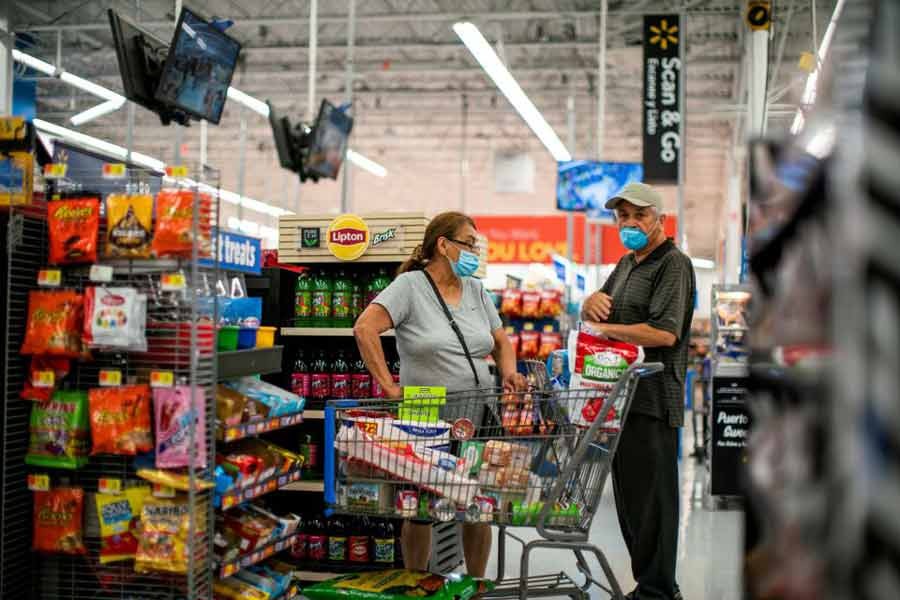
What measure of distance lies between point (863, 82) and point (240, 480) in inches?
110

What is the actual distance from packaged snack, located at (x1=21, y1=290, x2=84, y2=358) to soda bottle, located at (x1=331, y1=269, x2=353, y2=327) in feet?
6.30

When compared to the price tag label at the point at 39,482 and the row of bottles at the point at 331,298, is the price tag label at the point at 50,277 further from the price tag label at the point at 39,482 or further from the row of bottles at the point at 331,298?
the row of bottles at the point at 331,298

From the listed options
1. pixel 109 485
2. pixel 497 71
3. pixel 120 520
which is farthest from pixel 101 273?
pixel 497 71

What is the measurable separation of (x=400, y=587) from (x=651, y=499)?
110 centimetres

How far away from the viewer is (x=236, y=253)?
140 inches

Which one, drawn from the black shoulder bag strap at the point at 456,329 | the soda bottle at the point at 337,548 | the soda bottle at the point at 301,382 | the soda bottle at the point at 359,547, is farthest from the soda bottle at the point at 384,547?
the black shoulder bag strap at the point at 456,329

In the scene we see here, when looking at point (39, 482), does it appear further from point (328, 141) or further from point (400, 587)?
point (328, 141)

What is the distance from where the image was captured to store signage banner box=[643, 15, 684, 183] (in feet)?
38.8

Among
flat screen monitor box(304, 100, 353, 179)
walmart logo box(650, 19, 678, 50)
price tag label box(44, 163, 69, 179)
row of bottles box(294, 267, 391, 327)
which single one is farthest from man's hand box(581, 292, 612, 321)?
walmart logo box(650, 19, 678, 50)

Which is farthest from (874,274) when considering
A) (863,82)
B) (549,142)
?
(549,142)

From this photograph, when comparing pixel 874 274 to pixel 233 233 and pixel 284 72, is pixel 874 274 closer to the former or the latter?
pixel 233 233

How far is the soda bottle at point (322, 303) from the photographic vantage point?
514 cm

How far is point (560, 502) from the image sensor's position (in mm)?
3588

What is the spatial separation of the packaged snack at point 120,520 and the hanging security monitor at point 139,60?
3.77 meters
